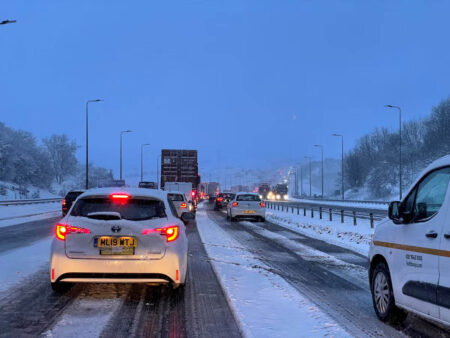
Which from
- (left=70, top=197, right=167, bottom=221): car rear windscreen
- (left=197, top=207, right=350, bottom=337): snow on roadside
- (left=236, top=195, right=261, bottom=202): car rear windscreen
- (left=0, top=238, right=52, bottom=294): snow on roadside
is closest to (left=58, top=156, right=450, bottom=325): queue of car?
(left=70, top=197, right=167, bottom=221): car rear windscreen

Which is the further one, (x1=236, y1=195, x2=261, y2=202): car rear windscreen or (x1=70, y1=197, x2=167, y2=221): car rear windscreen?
(x1=236, y1=195, x2=261, y2=202): car rear windscreen

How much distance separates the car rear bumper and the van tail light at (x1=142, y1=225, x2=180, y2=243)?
0.29 metres

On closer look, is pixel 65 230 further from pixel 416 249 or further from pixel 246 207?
pixel 246 207

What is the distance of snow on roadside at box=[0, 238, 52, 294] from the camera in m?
8.02

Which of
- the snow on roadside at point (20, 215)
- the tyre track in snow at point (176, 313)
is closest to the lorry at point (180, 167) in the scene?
the snow on roadside at point (20, 215)

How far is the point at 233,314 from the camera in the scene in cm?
584

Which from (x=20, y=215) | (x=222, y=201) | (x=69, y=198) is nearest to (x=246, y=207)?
(x=69, y=198)

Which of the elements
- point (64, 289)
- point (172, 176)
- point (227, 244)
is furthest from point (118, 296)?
point (172, 176)

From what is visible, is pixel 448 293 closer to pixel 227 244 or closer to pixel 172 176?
pixel 227 244

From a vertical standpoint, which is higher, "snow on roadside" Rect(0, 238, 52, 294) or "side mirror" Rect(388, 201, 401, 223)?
"side mirror" Rect(388, 201, 401, 223)

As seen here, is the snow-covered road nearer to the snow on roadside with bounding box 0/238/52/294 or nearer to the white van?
the snow on roadside with bounding box 0/238/52/294

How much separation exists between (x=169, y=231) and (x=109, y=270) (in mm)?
950

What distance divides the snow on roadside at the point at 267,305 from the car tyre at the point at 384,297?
25.7 inches

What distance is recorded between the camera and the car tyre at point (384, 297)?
5457mm
